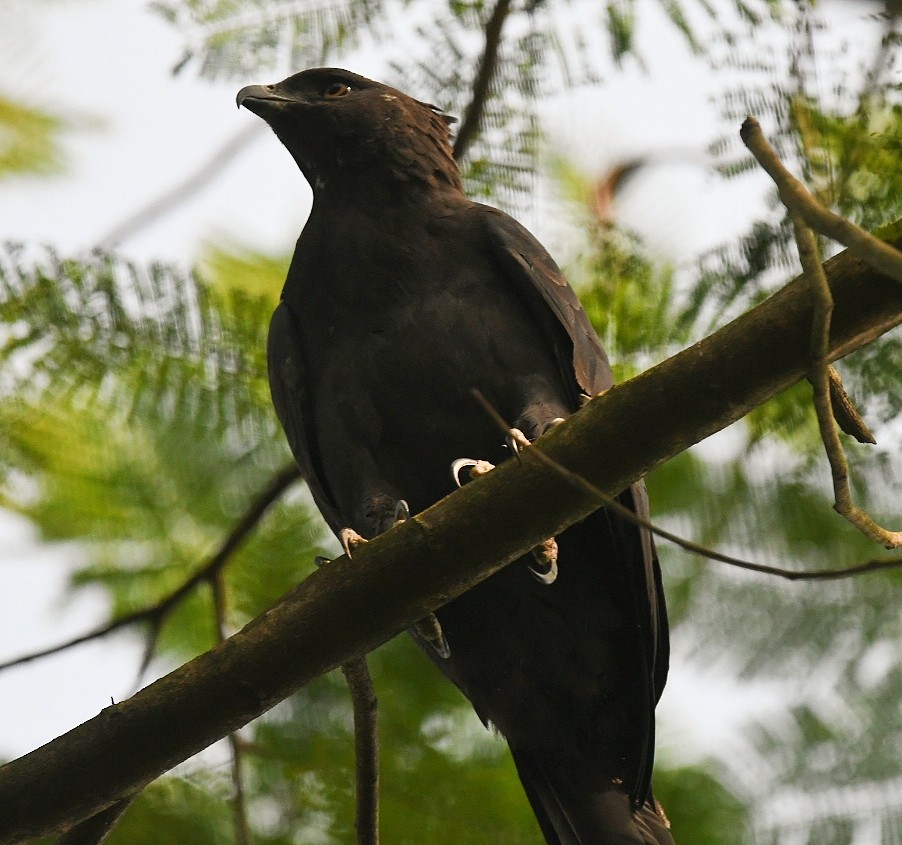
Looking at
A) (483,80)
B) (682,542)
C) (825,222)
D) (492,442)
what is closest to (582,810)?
(492,442)

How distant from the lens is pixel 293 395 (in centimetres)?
525

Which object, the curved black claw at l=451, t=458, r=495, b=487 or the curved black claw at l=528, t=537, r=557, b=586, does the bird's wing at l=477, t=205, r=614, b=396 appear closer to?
the curved black claw at l=451, t=458, r=495, b=487

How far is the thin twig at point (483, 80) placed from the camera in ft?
18.8

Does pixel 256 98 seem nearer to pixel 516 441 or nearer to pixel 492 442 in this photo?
pixel 492 442

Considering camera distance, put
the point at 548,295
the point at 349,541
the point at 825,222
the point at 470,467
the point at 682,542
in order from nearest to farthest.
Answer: the point at 825,222
the point at 682,542
the point at 349,541
the point at 470,467
the point at 548,295

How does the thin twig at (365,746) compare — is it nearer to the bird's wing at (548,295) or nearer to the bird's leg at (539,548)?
the bird's leg at (539,548)

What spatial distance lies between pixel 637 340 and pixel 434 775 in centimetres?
194

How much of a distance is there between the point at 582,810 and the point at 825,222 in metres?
2.73

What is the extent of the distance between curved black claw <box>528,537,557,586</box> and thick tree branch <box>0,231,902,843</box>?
1.68ft

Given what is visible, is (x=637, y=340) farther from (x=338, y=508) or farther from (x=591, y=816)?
(x=591, y=816)

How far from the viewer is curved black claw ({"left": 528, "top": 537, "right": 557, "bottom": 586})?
4391 millimetres

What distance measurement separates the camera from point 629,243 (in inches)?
→ 246

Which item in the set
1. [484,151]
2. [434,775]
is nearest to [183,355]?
[484,151]

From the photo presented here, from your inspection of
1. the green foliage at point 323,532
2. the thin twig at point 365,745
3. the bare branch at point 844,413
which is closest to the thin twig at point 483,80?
the green foliage at point 323,532
